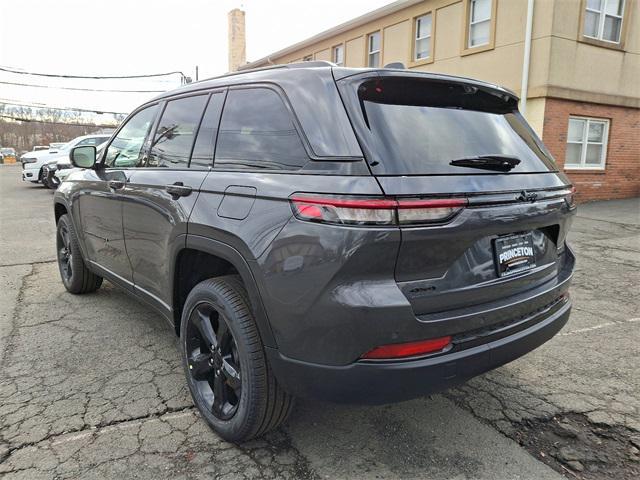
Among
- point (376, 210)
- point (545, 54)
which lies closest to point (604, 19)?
point (545, 54)

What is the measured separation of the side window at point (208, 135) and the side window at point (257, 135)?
0.21 feet

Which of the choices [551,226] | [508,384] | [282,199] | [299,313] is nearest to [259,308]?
[299,313]

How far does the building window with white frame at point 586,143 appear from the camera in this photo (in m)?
12.9

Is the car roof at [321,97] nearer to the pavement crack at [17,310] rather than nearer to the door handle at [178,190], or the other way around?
the door handle at [178,190]

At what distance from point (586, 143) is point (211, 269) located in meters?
13.2

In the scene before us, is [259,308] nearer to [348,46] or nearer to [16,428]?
[16,428]

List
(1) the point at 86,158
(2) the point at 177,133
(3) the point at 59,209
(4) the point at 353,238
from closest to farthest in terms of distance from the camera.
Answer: (4) the point at 353,238, (2) the point at 177,133, (1) the point at 86,158, (3) the point at 59,209

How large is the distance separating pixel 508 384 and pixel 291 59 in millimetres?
20759

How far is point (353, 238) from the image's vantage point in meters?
1.90

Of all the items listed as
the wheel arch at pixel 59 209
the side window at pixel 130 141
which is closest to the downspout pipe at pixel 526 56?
the side window at pixel 130 141

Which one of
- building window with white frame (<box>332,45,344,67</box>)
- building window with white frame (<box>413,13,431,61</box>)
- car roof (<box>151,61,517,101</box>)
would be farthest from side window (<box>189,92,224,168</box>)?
building window with white frame (<box>332,45,344,67</box>)

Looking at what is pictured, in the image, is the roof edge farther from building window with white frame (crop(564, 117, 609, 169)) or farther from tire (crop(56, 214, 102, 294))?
tire (crop(56, 214, 102, 294))

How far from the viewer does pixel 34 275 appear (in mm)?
5855

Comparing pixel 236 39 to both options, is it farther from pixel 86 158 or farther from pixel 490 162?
pixel 490 162
